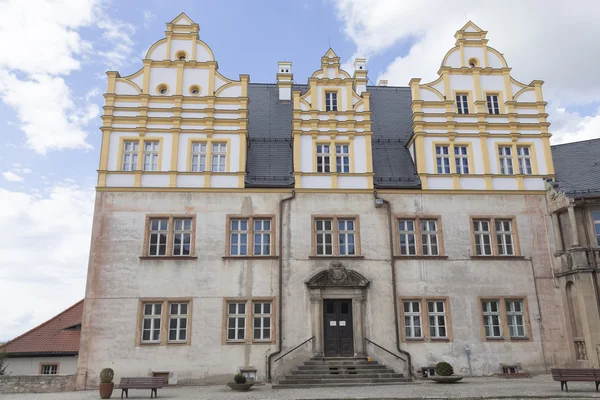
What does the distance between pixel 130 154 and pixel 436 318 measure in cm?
1475

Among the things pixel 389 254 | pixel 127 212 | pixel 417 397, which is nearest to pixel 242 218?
pixel 127 212

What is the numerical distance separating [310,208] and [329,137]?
349cm

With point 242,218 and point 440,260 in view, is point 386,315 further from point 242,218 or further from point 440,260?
point 242,218

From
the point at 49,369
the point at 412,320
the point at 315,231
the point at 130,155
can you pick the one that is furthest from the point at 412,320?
the point at 49,369

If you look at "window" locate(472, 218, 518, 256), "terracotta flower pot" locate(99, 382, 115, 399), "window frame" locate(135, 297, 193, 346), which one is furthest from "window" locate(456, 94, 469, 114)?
"terracotta flower pot" locate(99, 382, 115, 399)

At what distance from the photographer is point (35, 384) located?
1820 cm

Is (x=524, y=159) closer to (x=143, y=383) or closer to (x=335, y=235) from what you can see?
(x=335, y=235)

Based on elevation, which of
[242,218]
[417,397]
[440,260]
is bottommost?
[417,397]

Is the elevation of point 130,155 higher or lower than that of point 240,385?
higher

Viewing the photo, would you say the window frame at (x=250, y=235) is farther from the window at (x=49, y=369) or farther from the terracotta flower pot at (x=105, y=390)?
the window at (x=49, y=369)

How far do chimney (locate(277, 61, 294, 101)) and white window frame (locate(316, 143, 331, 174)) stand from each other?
633 centimetres

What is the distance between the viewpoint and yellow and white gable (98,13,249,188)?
850 inches

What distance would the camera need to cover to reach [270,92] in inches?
1123

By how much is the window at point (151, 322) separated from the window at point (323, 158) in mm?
8885
